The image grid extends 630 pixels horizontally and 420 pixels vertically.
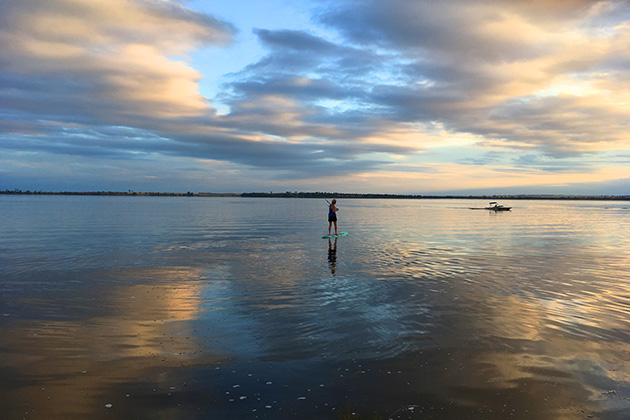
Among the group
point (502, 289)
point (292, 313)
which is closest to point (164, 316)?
point (292, 313)

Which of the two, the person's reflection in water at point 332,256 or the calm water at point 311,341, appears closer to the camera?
the calm water at point 311,341

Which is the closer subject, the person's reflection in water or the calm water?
the calm water

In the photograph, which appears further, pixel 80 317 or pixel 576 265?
pixel 576 265

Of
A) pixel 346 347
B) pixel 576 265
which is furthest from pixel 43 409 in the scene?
pixel 576 265

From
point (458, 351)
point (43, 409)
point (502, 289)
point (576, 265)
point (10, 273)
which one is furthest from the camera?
point (576, 265)

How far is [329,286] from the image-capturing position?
587 inches

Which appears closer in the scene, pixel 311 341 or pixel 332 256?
pixel 311 341

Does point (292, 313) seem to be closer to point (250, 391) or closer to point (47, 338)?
point (250, 391)

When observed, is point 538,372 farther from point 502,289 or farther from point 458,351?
point 502,289

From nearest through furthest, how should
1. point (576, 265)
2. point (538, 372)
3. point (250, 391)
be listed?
point (250, 391) < point (538, 372) < point (576, 265)

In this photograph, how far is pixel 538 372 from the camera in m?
7.70

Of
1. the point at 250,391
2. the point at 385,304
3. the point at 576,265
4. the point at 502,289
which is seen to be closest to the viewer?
the point at 250,391

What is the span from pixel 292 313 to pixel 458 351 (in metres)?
4.62

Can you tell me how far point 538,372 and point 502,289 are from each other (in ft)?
24.3
